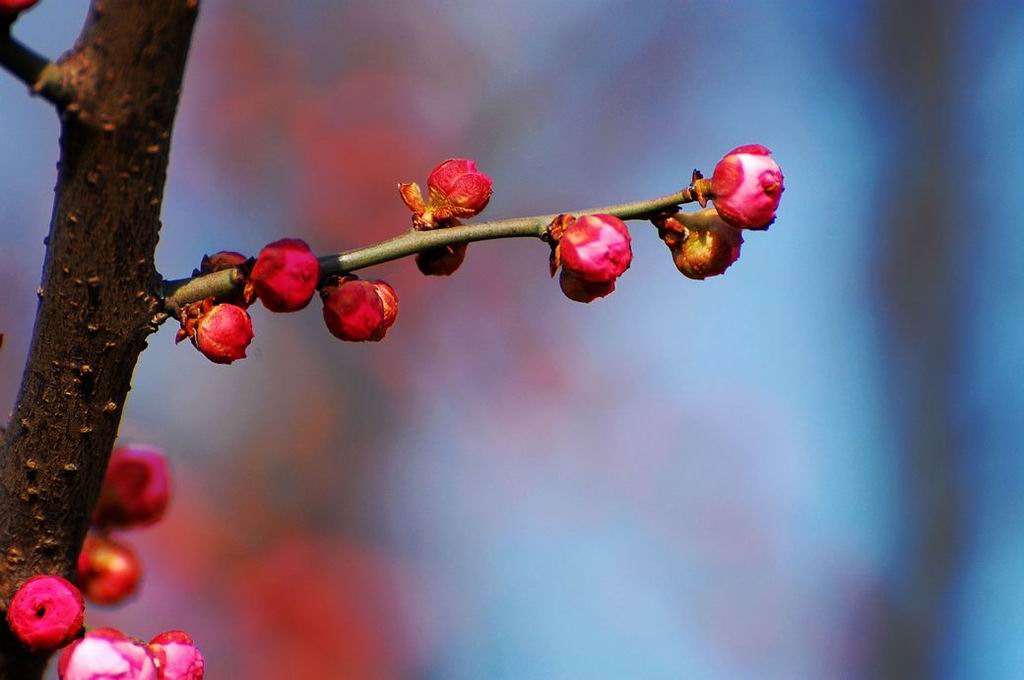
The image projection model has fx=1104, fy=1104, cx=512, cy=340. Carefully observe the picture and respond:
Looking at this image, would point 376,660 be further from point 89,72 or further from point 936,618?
point 89,72

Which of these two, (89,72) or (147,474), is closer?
(89,72)

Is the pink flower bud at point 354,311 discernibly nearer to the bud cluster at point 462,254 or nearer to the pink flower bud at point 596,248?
the bud cluster at point 462,254

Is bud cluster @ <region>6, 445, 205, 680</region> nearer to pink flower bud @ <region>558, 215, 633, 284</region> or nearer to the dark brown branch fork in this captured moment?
the dark brown branch fork

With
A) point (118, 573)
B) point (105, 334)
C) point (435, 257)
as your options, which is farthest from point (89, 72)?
point (118, 573)

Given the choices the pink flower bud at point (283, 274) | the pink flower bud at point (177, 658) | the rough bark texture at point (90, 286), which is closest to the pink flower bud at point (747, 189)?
the pink flower bud at point (283, 274)

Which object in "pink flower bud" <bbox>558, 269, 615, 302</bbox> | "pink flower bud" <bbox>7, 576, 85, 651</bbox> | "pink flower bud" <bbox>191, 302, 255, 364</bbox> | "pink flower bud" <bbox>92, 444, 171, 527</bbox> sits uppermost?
"pink flower bud" <bbox>558, 269, 615, 302</bbox>

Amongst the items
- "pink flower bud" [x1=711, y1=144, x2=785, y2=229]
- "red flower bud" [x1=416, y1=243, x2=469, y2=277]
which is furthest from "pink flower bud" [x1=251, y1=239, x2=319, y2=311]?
"pink flower bud" [x1=711, y1=144, x2=785, y2=229]
